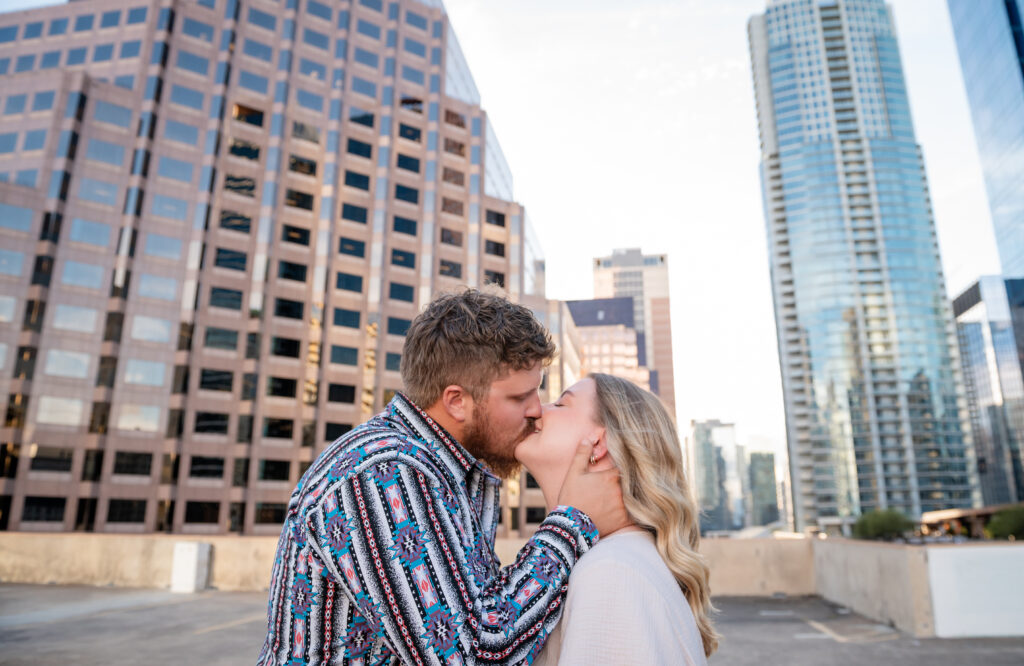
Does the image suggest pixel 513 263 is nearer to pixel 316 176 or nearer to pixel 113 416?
pixel 316 176

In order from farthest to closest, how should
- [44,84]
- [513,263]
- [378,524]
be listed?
[513,263]
[44,84]
[378,524]

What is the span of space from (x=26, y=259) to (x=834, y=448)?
124343 millimetres

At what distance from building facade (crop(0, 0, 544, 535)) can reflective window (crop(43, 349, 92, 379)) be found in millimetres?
130

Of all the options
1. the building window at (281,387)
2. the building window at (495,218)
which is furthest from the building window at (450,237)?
the building window at (281,387)

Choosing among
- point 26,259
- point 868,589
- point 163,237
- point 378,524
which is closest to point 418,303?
point 163,237

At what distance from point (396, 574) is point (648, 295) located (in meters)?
183

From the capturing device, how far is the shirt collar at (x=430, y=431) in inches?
79.4

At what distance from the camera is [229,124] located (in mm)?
51375

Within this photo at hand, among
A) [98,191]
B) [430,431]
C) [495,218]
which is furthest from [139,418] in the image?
[430,431]

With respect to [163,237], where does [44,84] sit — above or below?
above

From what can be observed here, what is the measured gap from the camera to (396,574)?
4.96 feet

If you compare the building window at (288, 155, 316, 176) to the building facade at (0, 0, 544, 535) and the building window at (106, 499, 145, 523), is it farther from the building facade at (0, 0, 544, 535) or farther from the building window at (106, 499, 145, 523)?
the building window at (106, 499, 145, 523)

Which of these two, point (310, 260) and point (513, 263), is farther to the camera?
point (513, 263)

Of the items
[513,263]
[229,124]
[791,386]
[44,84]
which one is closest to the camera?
[44,84]
